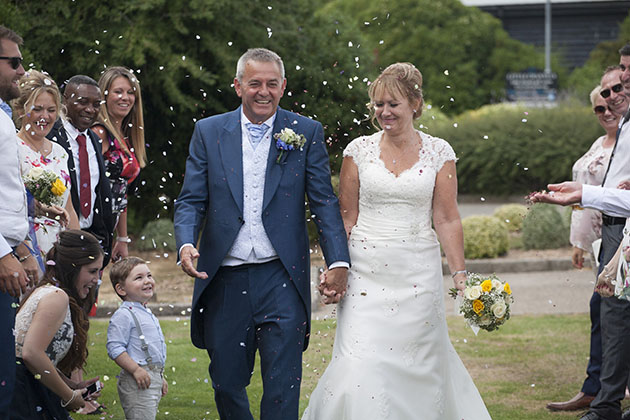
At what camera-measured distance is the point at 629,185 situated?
5699 mm

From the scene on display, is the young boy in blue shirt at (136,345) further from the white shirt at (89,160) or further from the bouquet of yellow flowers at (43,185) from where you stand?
the white shirt at (89,160)

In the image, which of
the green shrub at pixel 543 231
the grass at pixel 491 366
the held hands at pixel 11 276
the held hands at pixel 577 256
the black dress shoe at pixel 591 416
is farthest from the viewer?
the green shrub at pixel 543 231

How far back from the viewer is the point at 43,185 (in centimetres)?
561

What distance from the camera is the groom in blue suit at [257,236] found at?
16.5 ft

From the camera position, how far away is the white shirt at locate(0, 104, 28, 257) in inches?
172

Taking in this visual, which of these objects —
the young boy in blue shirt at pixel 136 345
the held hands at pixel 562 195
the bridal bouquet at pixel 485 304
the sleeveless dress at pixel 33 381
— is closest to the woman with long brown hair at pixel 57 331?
the sleeveless dress at pixel 33 381

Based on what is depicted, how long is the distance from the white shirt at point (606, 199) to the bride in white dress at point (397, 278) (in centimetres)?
75

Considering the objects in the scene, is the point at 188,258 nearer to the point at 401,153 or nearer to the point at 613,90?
the point at 401,153

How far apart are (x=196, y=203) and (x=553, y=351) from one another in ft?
16.1

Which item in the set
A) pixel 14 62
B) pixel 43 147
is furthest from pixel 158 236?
pixel 14 62

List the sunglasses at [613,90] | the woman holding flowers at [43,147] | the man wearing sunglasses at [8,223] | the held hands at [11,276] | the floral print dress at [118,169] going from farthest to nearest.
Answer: the sunglasses at [613,90], the floral print dress at [118,169], the woman holding flowers at [43,147], the man wearing sunglasses at [8,223], the held hands at [11,276]

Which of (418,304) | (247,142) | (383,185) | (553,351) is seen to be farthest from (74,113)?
(553,351)

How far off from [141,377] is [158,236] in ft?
29.9

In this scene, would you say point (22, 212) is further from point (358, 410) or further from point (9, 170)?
point (358, 410)
